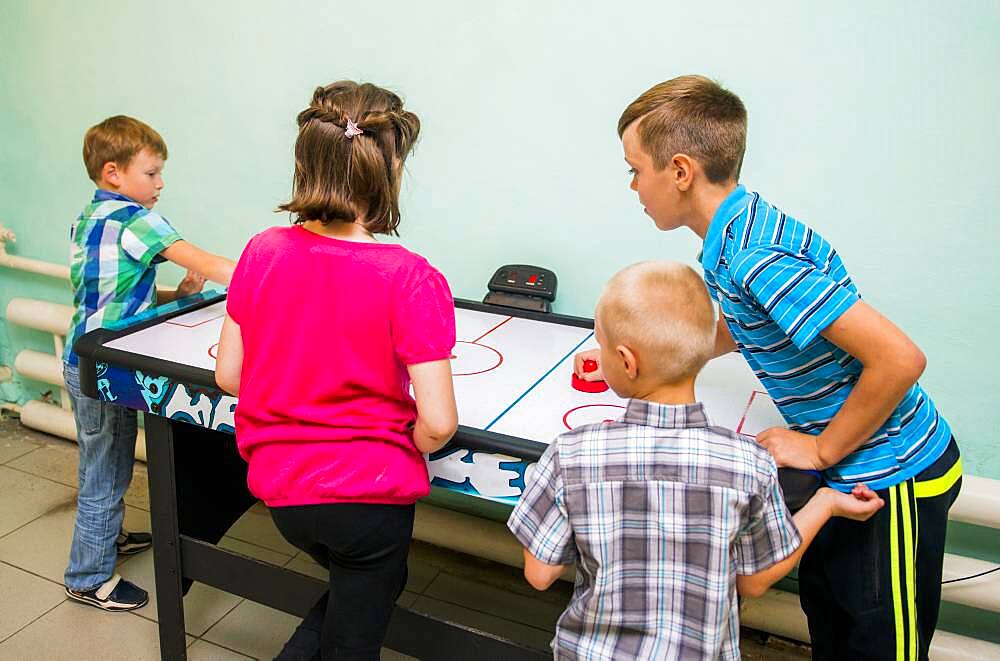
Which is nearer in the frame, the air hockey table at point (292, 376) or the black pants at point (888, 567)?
the black pants at point (888, 567)

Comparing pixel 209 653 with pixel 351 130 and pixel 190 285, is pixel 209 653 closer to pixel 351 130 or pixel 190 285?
pixel 190 285

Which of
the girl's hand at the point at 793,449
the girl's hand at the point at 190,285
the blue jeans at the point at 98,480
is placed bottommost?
the blue jeans at the point at 98,480

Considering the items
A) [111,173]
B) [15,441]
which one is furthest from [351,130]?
[15,441]

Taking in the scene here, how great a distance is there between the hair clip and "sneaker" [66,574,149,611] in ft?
4.84

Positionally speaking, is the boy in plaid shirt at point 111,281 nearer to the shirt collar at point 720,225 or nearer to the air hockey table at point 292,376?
the air hockey table at point 292,376

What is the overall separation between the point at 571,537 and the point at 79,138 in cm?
225

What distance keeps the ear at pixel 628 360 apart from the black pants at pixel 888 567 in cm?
46

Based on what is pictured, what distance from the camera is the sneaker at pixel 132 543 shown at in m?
2.22

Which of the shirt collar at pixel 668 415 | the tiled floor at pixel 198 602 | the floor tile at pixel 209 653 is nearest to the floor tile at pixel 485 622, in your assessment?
the tiled floor at pixel 198 602

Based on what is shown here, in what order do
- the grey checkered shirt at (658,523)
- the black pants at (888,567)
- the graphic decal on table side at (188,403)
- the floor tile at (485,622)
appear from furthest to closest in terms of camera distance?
the floor tile at (485,622) → the graphic decal on table side at (188,403) → the black pants at (888,567) → the grey checkered shirt at (658,523)

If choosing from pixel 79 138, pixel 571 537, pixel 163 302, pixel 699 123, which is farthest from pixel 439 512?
pixel 79 138

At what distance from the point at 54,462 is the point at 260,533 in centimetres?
87

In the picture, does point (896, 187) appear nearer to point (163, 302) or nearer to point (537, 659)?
point (537, 659)

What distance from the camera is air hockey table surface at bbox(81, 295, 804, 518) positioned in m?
1.27
